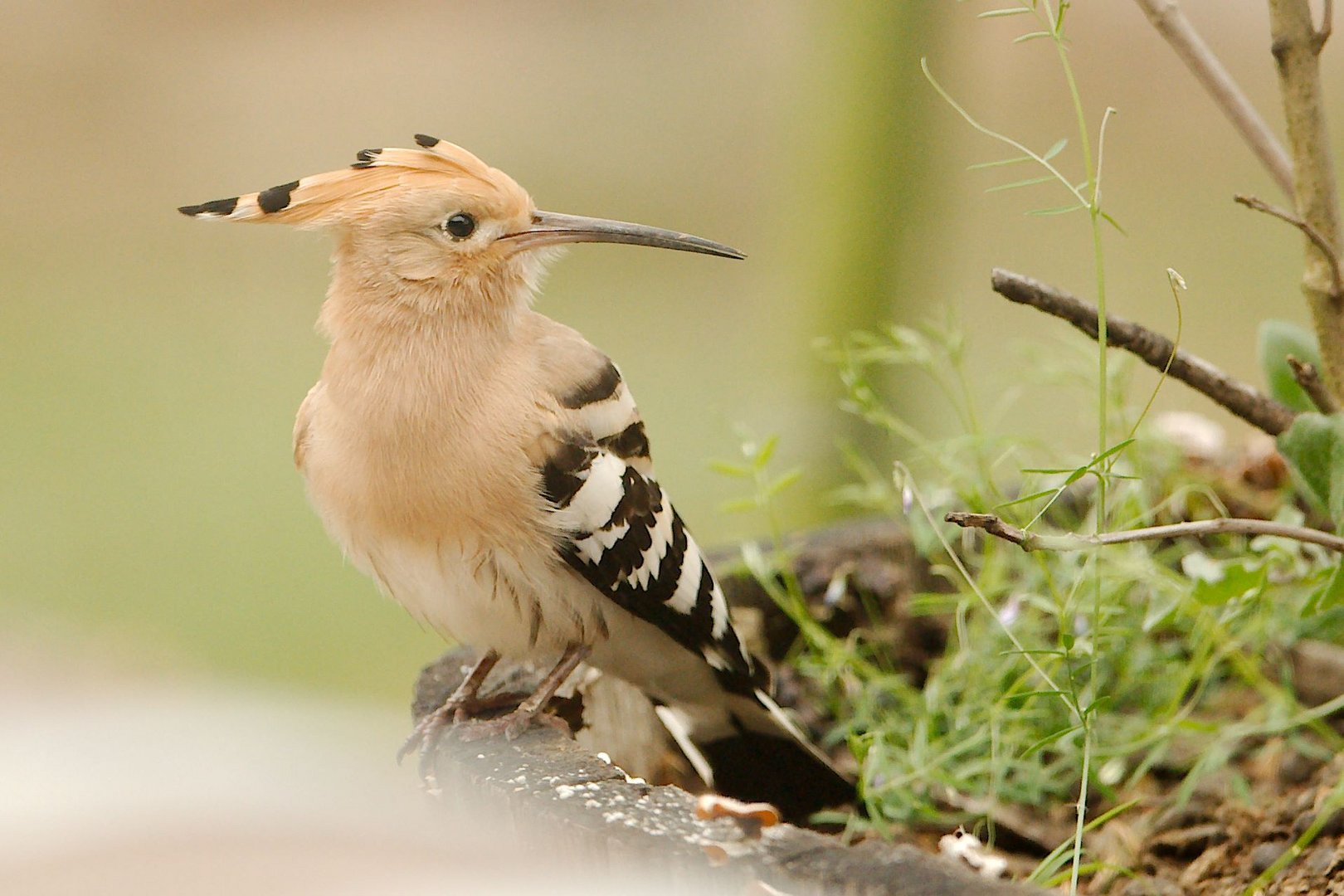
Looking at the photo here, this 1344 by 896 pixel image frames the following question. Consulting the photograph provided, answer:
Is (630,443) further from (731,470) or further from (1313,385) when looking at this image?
(1313,385)

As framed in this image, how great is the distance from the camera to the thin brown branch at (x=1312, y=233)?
0.90m

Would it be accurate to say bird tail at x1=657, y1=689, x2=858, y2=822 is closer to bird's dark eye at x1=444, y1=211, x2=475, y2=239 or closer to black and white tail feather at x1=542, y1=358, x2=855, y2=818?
black and white tail feather at x1=542, y1=358, x2=855, y2=818

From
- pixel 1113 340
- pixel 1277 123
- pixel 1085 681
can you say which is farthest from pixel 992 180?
pixel 1113 340

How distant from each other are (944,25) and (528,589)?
3.57 feet

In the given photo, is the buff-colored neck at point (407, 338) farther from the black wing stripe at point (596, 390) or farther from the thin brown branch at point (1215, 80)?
the thin brown branch at point (1215, 80)

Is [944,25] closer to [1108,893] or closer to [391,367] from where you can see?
[391,367]

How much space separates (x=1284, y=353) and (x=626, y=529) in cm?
57

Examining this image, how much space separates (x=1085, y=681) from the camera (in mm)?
1313

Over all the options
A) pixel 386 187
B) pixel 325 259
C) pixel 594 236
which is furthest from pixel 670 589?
pixel 325 259

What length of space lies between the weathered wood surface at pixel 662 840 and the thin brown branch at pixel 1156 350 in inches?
15.5

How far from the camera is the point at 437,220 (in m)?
1.14

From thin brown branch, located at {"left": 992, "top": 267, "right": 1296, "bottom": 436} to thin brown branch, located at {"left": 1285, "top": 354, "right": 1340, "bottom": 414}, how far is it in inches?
1.5

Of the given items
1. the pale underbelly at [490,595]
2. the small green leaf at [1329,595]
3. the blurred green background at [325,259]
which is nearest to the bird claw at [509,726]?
the pale underbelly at [490,595]

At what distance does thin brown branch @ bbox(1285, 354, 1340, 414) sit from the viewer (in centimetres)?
98
